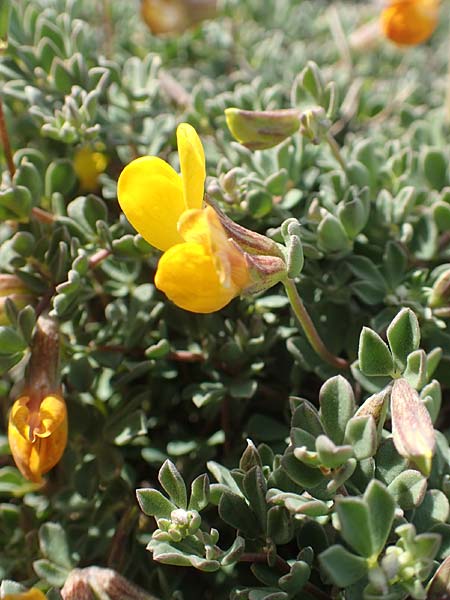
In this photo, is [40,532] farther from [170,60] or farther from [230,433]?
[170,60]

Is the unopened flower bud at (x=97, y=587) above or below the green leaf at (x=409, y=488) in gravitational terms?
below

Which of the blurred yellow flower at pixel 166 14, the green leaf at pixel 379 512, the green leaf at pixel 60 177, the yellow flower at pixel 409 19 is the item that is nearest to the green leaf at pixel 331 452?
the green leaf at pixel 379 512

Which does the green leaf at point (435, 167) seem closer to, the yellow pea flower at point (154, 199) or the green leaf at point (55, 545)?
the yellow pea flower at point (154, 199)

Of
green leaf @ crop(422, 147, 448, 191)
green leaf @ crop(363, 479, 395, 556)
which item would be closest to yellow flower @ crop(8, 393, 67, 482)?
green leaf @ crop(363, 479, 395, 556)

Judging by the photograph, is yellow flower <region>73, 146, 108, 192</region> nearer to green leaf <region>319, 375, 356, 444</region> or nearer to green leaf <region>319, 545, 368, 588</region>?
green leaf <region>319, 375, 356, 444</region>

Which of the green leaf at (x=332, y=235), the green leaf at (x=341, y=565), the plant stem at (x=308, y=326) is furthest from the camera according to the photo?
the green leaf at (x=332, y=235)

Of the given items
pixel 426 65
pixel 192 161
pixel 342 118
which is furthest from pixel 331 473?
pixel 426 65

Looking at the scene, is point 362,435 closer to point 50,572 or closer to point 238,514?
point 238,514
